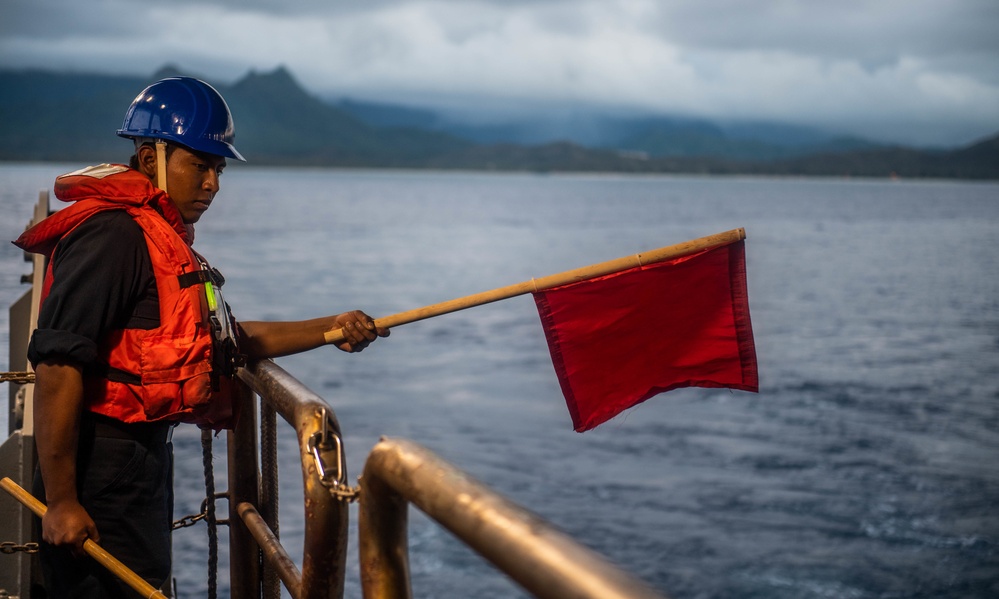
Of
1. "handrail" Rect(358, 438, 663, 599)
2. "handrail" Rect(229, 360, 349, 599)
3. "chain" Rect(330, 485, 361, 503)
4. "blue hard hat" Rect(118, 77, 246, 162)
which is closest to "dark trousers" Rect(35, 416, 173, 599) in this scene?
"handrail" Rect(229, 360, 349, 599)

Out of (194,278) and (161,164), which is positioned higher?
(161,164)

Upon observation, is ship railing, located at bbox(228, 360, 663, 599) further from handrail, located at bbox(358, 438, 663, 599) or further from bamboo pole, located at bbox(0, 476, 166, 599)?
bamboo pole, located at bbox(0, 476, 166, 599)

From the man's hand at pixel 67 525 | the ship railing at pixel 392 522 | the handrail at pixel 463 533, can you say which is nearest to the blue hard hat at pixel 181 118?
the ship railing at pixel 392 522

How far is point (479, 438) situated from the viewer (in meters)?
18.4

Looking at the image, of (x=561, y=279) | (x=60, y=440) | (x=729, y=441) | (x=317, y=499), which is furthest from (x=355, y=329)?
(x=729, y=441)

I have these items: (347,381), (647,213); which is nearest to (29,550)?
(347,381)

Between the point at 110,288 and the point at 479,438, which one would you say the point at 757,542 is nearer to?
the point at 479,438

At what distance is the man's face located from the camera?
3107 mm

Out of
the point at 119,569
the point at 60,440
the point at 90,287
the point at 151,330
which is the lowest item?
the point at 119,569

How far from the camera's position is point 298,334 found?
3547mm

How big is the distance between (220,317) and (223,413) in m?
0.30

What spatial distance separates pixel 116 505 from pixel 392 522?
149cm

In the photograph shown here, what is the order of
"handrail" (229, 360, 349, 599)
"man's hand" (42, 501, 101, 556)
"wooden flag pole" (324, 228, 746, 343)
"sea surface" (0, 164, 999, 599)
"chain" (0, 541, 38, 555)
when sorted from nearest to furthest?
"handrail" (229, 360, 349, 599), "man's hand" (42, 501, 101, 556), "chain" (0, 541, 38, 555), "wooden flag pole" (324, 228, 746, 343), "sea surface" (0, 164, 999, 599)

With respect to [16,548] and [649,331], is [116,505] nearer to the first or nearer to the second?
[16,548]
